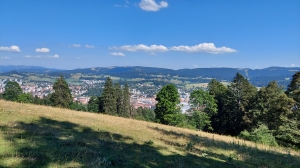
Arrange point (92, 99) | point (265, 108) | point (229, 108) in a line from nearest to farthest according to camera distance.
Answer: point (265, 108)
point (229, 108)
point (92, 99)

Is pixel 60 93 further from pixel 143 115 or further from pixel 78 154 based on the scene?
pixel 78 154

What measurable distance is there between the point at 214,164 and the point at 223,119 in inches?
1712

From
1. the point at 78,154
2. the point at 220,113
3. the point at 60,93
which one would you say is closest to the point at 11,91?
the point at 60,93

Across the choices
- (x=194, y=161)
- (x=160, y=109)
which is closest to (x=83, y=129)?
(x=194, y=161)

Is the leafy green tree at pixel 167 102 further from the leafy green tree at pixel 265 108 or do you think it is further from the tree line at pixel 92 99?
the tree line at pixel 92 99

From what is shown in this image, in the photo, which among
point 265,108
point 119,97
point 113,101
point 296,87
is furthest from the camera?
point 119,97

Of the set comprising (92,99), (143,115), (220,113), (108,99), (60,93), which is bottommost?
(143,115)

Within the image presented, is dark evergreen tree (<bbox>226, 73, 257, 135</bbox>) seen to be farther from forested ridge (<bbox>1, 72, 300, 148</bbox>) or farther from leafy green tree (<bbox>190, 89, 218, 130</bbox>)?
leafy green tree (<bbox>190, 89, 218, 130</bbox>)

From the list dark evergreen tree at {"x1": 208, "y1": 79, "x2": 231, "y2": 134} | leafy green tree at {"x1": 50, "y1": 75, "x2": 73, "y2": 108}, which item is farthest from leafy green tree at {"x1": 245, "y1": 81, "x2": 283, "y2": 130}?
leafy green tree at {"x1": 50, "y1": 75, "x2": 73, "y2": 108}

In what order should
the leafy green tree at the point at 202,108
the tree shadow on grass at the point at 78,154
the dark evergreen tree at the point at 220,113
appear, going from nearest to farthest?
the tree shadow on grass at the point at 78,154 → the leafy green tree at the point at 202,108 → the dark evergreen tree at the point at 220,113

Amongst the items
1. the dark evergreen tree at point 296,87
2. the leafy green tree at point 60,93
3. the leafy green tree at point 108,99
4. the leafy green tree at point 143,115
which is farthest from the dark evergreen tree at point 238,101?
the leafy green tree at point 60,93

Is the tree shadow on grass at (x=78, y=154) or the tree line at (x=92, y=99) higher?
the tree shadow on grass at (x=78, y=154)

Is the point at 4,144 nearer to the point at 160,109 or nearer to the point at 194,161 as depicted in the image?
the point at 194,161

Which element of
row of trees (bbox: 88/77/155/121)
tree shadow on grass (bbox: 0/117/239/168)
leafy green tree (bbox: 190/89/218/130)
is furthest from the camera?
row of trees (bbox: 88/77/155/121)
